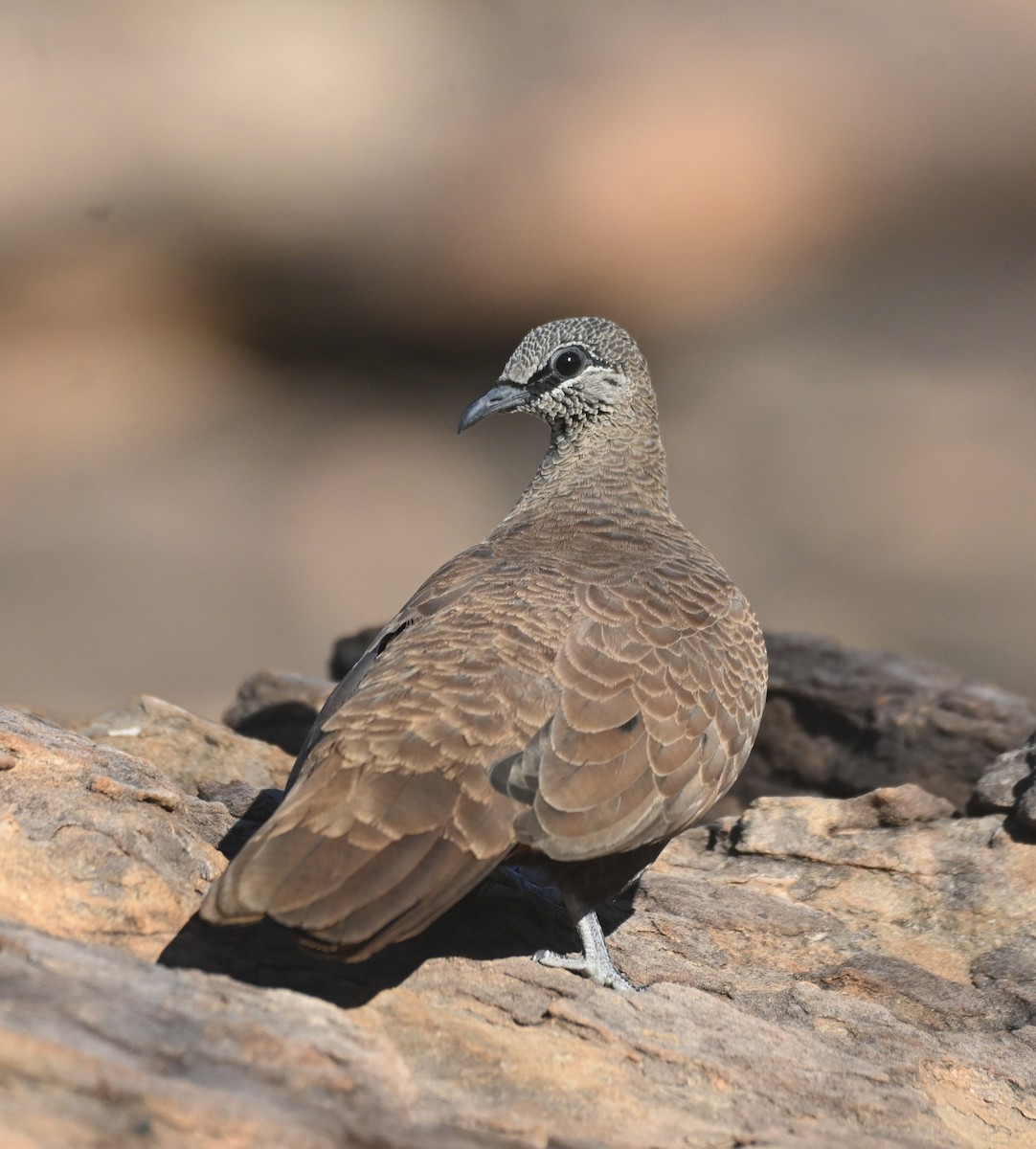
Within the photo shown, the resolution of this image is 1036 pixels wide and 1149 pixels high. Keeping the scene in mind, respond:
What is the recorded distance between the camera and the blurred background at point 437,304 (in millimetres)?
16672

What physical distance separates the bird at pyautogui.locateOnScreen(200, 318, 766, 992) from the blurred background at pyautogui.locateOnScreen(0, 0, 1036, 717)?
1091 centimetres

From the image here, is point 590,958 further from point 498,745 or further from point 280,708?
point 280,708

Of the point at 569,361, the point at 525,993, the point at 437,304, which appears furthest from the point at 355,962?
the point at 437,304

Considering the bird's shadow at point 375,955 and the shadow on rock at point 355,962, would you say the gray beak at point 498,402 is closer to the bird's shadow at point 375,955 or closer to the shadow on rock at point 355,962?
the bird's shadow at point 375,955

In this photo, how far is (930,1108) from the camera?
4.23m

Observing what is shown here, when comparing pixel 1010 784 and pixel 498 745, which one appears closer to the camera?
pixel 498 745

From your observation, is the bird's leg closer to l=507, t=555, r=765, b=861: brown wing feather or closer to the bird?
the bird

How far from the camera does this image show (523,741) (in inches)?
170

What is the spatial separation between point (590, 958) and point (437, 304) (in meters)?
14.7

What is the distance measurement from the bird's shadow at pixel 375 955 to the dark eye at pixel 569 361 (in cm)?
268

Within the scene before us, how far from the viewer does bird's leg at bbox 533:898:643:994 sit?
181 inches

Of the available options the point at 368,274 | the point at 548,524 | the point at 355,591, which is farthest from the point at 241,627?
the point at 548,524

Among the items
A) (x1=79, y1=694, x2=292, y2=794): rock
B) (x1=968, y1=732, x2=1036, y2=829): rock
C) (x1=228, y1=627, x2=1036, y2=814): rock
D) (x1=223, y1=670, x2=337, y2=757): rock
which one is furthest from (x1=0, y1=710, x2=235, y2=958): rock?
(x1=968, y1=732, x2=1036, y2=829): rock

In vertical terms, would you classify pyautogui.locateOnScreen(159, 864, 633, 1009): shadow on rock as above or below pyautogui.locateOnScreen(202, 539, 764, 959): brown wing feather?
below
